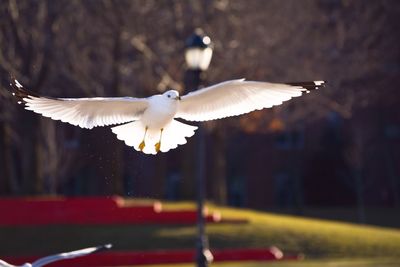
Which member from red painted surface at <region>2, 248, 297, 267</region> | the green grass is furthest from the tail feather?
the green grass

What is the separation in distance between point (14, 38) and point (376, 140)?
27.3 metres

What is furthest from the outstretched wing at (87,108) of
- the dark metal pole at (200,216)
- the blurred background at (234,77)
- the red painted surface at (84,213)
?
the red painted surface at (84,213)

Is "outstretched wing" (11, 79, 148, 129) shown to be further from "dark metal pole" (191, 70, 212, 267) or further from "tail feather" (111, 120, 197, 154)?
"dark metal pole" (191, 70, 212, 267)

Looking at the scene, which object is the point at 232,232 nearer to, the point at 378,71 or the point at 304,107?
the point at 304,107

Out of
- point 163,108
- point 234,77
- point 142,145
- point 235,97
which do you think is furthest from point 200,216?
point 234,77

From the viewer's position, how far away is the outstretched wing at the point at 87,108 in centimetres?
955

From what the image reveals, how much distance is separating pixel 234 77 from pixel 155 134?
21720 mm

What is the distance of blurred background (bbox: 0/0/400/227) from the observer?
88.5 ft

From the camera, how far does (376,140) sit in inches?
1948

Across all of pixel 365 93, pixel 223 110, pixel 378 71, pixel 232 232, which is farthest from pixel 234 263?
pixel 378 71

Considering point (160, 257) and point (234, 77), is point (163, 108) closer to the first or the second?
point (160, 257)

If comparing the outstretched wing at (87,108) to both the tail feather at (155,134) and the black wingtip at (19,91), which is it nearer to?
the black wingtip at (19,91)

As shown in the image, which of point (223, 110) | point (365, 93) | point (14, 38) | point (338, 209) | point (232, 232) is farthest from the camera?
point (338, 209)

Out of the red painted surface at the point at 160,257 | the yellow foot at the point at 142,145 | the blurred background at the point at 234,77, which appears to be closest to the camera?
the yellow foot at the point at 142,145
